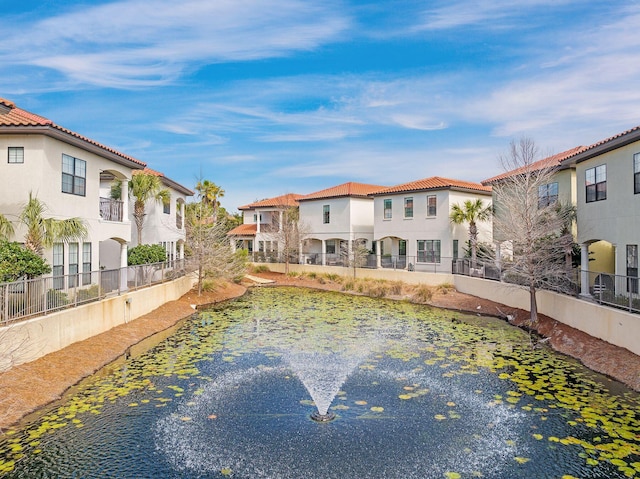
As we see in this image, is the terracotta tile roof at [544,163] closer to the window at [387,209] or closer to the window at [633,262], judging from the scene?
the window at [633,262]

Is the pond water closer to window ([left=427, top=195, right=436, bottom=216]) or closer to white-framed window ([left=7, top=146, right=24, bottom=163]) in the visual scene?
white-framed window ([left=7, top=146, right=24, bottom=163])

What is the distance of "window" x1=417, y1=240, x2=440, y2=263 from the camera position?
37.4 m

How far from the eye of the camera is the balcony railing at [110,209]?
23.5m

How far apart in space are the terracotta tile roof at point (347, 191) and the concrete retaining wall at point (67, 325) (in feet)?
82.0

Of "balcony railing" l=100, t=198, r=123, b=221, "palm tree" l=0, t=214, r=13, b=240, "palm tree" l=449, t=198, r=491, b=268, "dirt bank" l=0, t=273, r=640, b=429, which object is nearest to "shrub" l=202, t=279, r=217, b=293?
"dirt bank" l=0, t=273, r=640, b=429

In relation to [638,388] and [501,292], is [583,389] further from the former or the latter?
[501,292]

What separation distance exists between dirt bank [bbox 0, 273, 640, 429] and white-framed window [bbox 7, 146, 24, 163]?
23.4 feet

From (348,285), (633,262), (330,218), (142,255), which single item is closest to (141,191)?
(142,255)

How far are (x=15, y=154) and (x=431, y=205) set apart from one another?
94.5 ft

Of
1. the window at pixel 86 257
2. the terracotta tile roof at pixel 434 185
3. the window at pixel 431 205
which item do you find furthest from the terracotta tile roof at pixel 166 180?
the window at pixel 431 205

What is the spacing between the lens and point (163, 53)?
886 inches

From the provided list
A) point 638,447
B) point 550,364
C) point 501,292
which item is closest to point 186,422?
point 638,447

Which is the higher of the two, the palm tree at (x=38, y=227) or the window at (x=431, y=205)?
the window at (x=431, y=205)

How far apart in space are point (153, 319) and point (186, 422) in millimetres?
12143
